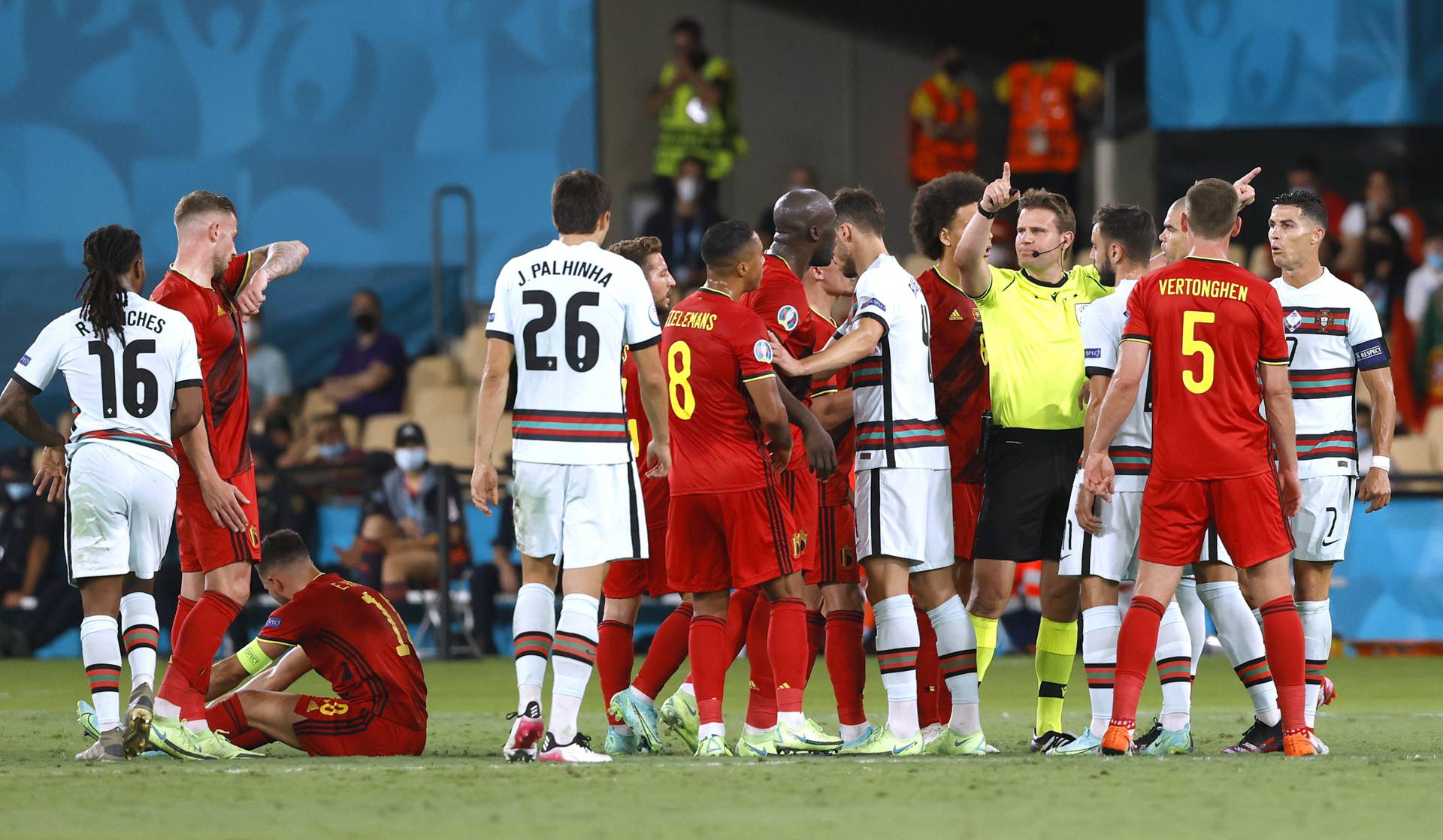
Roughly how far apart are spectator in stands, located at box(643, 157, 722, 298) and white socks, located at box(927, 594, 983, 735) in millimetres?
9051

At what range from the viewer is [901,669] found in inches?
290

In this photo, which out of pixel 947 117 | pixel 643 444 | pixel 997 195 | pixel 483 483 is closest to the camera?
pixel 483 483

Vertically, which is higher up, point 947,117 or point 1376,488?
point 947,117

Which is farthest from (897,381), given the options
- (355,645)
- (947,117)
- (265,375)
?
(947,117)

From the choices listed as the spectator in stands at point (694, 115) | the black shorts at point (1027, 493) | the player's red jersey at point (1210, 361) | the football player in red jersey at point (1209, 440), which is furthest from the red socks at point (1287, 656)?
the spectator in stands at point (694, 115)

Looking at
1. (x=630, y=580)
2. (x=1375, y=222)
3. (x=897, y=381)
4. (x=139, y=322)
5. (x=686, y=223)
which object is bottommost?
(x=630, y=580)

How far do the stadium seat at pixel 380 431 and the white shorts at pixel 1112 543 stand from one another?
848 centimetres

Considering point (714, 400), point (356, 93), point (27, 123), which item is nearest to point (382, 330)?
point (356, 93)

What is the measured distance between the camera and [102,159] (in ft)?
56.0

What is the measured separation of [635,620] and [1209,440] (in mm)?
2468

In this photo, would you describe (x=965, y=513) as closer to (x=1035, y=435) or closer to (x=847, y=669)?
(x=1035, y=435)

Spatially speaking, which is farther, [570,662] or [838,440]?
[838,440]

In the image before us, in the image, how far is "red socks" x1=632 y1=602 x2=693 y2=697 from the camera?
785 cm

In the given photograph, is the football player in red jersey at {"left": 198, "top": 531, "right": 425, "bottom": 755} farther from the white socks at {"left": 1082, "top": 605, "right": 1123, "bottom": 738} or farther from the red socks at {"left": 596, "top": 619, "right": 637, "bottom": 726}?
the white socks at {"left": 1082, "top": 605, "right": 1123, "bottom": 738}
